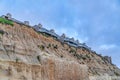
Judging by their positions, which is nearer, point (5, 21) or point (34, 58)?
point (34, 58)

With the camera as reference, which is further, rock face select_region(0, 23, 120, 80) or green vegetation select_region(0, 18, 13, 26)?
green vegetation select_region(0, 18, 13, 26)

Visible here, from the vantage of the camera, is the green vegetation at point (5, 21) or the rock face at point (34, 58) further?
the green vegetation at point (5, 21)

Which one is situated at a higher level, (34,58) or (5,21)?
(5,21)

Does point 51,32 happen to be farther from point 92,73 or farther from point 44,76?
point 44,76

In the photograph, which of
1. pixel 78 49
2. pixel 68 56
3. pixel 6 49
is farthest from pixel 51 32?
pixel 6 49

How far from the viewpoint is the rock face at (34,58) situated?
2700 cm

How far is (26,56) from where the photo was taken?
29578mm

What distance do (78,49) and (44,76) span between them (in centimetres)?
1686

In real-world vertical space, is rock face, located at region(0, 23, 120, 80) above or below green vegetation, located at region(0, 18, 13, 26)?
below

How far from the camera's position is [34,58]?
99.9ft

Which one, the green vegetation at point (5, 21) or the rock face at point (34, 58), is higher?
the green vegetation at point (5, 21)

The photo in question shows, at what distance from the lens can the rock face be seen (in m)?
27.0

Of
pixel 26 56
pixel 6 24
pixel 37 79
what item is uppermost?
pixel 6 24

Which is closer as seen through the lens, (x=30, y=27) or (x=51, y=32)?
(x=30, y=27)
